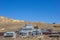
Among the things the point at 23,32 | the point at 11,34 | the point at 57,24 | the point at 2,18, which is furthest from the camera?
the point at 2,18

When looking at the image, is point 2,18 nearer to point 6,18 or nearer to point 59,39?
point 6,18

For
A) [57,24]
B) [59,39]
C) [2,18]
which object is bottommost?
[59,39]

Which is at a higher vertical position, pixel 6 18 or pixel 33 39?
pixel 6 18

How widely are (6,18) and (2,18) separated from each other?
5.44 ft

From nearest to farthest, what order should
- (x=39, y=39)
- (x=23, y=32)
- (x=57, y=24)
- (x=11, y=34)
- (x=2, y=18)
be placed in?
(x=39, y=39), (x=11, y=34), (x=23, y=32), (x=57, y=24), (x=2, y=18)

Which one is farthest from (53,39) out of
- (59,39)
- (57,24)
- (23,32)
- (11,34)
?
(57,24)

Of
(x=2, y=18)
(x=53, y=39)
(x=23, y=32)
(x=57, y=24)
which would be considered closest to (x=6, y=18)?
(x=2, y=18)

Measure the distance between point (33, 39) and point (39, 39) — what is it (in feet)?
2.23

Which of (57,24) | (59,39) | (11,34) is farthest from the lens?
(57,24)

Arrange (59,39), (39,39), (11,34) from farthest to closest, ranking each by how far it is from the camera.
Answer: (11,34), (59,39), (39,39)

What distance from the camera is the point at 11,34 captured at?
25562 mm

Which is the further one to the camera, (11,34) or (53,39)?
(11,34)

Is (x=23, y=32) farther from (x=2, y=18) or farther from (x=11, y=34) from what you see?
(x=2, y=18)

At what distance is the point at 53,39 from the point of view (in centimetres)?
2122
